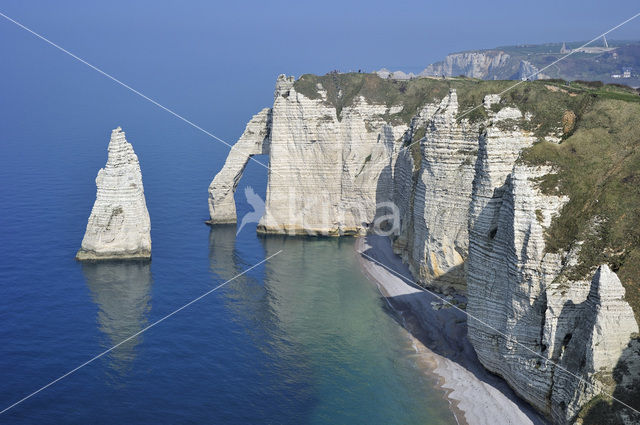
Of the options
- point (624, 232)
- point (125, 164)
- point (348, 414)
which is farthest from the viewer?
point (125, 164)

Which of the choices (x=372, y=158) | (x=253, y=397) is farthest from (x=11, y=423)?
(x=372, y=158)

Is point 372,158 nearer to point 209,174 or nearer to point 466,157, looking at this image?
point 466,157

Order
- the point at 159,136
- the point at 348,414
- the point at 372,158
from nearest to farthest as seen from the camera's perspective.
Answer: the point at 348,414
the point at 372,158
the point at 159,136

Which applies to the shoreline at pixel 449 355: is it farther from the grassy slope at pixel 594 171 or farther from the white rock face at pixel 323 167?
the white rock face at pixel 323 167

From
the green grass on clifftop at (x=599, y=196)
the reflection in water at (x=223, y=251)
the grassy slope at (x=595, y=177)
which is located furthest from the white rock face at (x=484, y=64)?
the green grass on clifftop at (x=599, y=196)

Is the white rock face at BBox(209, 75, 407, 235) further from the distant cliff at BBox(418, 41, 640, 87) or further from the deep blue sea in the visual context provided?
the distant cliff at BBox(418, 41, 640, 87)

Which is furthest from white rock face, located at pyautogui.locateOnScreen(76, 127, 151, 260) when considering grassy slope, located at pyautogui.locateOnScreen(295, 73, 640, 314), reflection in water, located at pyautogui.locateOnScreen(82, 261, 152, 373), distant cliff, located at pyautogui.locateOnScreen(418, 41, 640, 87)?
distant cliff, located at pyautogui.locateOnScreen(418, 41, 640, 87)
